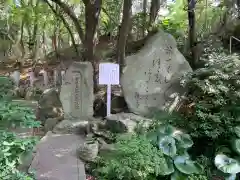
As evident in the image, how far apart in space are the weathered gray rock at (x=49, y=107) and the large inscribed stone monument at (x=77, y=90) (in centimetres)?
74

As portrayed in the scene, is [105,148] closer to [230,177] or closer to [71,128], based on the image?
[71,128]

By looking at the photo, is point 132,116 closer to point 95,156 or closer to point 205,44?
point 95,156

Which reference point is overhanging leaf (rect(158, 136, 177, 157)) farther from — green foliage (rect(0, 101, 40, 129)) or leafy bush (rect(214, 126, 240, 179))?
green foliage (rect(0, 101, 40, 129))

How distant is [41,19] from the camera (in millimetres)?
13766

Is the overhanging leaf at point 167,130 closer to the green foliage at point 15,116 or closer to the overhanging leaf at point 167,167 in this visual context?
the overhanging leaf at point 167,167

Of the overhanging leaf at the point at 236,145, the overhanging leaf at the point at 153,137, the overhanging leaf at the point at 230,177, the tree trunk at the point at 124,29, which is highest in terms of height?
the tree trunk at the point at 124,29

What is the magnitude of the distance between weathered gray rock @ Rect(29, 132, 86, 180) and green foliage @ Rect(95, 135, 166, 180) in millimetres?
336

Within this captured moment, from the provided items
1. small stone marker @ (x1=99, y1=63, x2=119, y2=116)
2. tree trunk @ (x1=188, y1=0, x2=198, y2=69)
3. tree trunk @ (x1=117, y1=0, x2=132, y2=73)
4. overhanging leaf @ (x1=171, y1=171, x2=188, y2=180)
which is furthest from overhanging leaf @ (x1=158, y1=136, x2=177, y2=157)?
tree trunk @ (x1=188, y1=0, x2=198, y2=69)

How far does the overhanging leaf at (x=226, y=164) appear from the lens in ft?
13.7

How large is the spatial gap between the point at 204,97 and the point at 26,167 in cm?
309

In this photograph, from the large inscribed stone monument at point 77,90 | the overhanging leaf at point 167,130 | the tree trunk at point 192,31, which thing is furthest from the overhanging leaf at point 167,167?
the tree trunk at point 192,31

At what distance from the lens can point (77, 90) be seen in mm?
5977

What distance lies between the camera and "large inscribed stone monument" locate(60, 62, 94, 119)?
5.96 m

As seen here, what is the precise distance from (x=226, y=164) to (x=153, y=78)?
2.13 m
